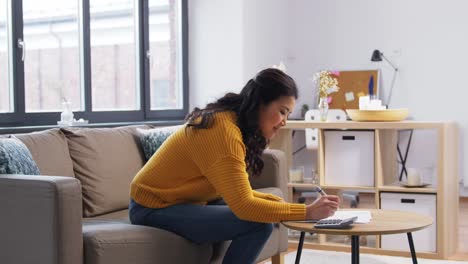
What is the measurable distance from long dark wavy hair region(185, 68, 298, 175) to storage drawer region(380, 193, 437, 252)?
1.84 meters

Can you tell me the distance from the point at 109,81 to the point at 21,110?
1206 mm

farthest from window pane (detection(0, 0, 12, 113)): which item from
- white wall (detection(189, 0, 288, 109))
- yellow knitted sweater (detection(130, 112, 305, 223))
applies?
white wall (detection(189, 0, 288, 109))

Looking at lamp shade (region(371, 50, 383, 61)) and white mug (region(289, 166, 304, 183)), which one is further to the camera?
lamp shade (region(371, 50, 383, 61))

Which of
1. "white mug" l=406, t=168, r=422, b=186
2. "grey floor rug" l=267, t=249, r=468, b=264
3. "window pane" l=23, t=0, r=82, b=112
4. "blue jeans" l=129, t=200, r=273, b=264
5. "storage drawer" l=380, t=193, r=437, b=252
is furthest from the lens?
"window pane" l=23, t=0, r=82, b=112

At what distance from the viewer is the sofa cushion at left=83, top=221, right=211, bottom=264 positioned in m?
A: 2.46

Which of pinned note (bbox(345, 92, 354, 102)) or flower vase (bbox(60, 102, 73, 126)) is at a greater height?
pinned note (bbox(345, 92, 354, 102))

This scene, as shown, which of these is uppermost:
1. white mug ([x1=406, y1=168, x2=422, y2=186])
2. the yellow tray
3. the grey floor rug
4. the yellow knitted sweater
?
the yellow tray

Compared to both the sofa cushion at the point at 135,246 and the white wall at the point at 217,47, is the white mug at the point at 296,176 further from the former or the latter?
the sofa cushion at the point at 135,246

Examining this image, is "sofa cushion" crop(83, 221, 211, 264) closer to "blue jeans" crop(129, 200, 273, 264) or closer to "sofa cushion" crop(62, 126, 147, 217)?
"blue jeans" crop(129, 200, 273, 264)

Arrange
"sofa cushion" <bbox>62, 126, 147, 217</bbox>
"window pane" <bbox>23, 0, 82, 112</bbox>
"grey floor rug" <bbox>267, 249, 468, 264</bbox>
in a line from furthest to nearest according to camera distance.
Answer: "window pane" <bbox>23, 0, 82, 112</bbox> → "grey floor rug" <bbox>267, 249, 468, 264</bbox> → "sofa cushion" <bbox>62, 126, 147, 217</bbox>

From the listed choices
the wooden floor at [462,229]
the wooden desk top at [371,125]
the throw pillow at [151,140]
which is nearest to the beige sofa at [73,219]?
the throw pillow at [151,140]

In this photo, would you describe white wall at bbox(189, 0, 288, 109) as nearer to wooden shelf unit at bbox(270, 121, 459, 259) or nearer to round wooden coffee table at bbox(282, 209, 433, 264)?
wooden shelf unit at bbox(270, 121, 459, 259)

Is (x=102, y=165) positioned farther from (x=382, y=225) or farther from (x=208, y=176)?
(x=382, y=225)

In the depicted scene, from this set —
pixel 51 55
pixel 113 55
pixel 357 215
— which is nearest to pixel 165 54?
pixel 113 55
